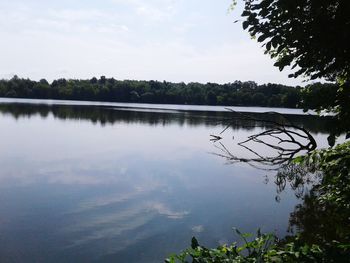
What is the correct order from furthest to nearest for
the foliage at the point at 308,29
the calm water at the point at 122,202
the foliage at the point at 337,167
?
the calm water at the point at 122,202 → the foliage at the point at 337,167 → the foliage at the point at 308,29

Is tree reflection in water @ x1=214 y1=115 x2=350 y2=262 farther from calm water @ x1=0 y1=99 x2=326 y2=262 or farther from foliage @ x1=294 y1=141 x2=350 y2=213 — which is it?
calm water @ x1=0 y1=99 x2=326 y2=262

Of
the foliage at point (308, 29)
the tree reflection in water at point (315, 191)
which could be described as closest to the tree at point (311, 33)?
the foliage at point (308, 29)

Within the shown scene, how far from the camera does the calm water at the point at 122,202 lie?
1359cm

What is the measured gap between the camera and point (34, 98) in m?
189

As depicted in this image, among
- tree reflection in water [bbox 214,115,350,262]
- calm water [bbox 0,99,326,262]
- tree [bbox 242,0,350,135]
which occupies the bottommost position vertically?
calm water [bbox 0,99,326,262]

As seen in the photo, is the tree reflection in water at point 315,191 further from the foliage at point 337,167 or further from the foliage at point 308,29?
the foliage at point 308,29

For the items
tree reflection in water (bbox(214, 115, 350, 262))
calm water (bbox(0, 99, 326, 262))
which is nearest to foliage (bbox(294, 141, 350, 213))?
tree reflection in water (bbox(214, 115, 350, 262))

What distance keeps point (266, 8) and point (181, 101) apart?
18422 cm

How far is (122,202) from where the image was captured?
19625 millimetres

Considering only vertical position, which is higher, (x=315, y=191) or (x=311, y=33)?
(x=311, y=33)

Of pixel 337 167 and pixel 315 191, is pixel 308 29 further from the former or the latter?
pixel 315 191

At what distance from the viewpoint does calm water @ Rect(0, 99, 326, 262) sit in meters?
13.6

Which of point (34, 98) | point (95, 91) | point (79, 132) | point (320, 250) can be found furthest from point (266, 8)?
point (34, 98)

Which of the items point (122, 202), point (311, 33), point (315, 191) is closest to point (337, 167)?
point (311, 33)
